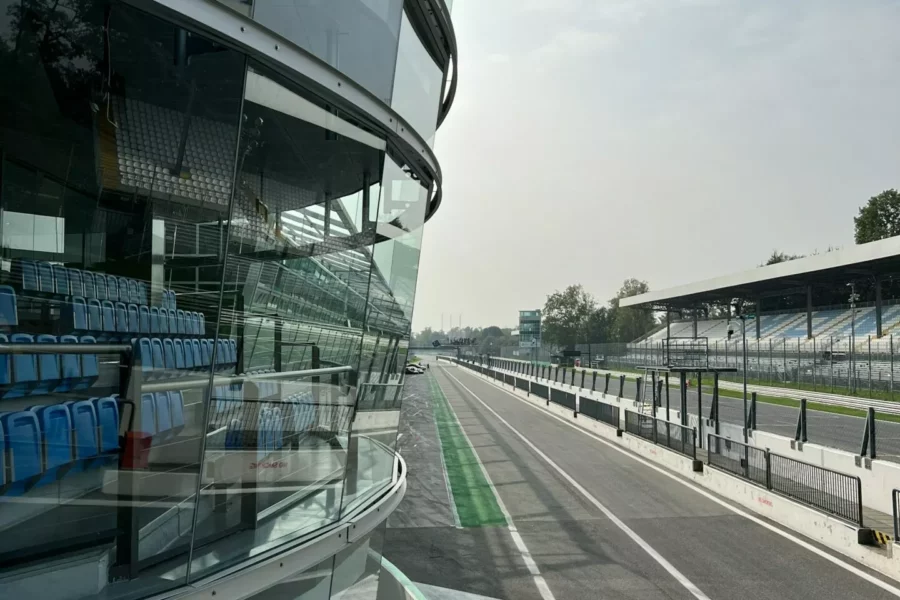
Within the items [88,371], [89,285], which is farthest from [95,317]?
[88,371]

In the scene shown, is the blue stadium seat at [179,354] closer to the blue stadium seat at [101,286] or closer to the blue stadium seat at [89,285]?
the blue stadium seat at [101,286]

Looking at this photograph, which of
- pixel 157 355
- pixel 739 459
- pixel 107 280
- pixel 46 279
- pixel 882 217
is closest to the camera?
pixel 157 355

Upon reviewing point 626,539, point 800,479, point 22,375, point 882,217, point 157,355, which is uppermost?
point 882,217

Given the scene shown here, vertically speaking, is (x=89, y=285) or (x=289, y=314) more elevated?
(x=89, y=285)

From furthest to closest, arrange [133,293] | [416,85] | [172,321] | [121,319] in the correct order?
1. [133,293]
2. [172,321]
3. [121,319]
4. [416,85]

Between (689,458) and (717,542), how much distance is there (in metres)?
6.03

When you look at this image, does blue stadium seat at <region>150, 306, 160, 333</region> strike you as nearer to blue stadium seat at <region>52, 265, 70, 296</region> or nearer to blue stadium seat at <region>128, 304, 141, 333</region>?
blue stadium seat at <region>128, 304, 141, 333</region>

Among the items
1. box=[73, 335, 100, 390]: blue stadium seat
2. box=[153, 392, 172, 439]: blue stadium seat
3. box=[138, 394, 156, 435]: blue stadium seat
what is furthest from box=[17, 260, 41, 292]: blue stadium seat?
box=[138, 394, 156, 435]: blue stadium seat

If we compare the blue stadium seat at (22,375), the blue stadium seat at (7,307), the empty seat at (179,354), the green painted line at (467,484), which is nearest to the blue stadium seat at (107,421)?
the blue stadium seat at (22,375)

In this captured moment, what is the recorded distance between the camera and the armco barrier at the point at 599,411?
25.3 metres

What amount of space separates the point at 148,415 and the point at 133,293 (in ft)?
18.5

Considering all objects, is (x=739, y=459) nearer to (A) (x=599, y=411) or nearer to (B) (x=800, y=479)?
(B) (x=800, y=479)

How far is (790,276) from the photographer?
48.1 metres

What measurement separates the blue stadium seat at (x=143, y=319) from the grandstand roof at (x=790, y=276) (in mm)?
39641
